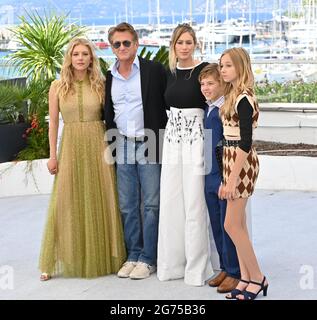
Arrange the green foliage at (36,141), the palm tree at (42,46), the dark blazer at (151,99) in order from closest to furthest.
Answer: the dark blazer at (151,99), the green foliage at (36,141), the palm tree at (42,46)

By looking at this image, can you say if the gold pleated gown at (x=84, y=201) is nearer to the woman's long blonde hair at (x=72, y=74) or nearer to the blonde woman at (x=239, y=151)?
the woman's long blonde hair at (x=72, y=74)

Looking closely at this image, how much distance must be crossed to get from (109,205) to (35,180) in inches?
119

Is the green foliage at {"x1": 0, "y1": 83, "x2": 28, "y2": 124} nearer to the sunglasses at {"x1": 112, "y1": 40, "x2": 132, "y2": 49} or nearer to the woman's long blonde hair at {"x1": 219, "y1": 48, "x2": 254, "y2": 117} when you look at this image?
the sunglasses at {"x1": 112, "y1": 40, "x2": 132, "y2": 49}

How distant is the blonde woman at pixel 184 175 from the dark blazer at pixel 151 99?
0.11m

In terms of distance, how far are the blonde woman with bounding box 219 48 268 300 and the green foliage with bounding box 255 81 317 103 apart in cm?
547

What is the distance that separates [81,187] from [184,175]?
0.70 m

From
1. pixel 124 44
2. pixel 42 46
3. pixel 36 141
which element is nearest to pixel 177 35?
pixel 124 44

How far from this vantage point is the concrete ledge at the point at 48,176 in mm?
8203

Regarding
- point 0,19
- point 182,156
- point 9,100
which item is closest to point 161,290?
point 182,156

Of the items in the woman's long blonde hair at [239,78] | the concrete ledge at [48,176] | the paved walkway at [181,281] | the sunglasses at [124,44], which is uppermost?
the sunglasses at [124,44]

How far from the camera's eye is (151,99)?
5254mm

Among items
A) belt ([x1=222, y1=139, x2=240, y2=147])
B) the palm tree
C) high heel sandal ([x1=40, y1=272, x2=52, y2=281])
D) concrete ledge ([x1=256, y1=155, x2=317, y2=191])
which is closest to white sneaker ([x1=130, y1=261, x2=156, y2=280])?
high heel sandal ([x1=40, y1=272, x2=52, y2=281])

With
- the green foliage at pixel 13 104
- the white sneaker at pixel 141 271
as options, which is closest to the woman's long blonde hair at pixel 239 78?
the white sneaker at pixel 141 271

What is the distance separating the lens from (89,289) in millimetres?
5215
